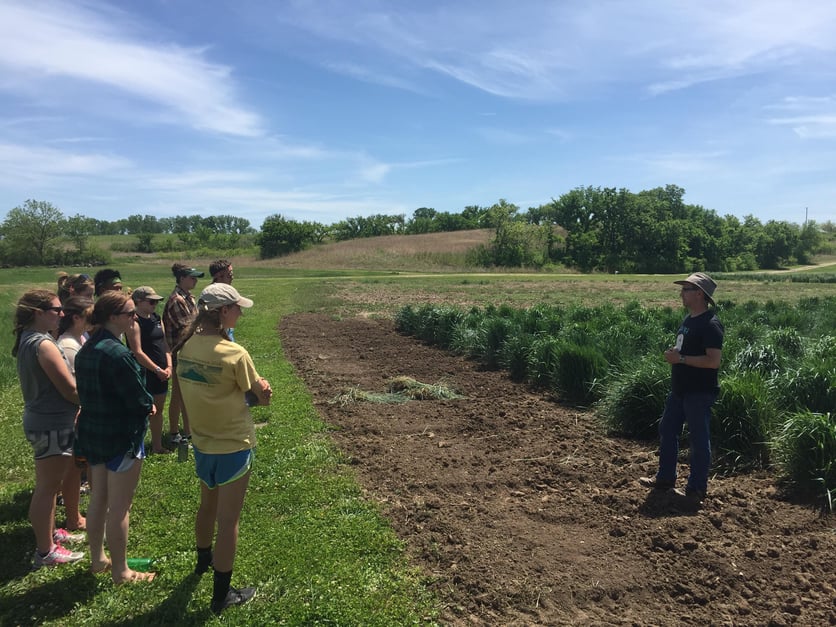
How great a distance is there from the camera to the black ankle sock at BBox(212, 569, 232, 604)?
11.0 ft

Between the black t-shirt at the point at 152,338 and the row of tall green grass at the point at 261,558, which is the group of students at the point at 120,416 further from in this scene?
the black t-shirt at the point at 152,338

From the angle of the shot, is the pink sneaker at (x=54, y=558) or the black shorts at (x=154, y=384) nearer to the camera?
the pink sneaker at (x=54, y=558)

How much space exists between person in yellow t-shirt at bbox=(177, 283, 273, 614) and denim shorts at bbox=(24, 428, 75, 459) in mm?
1338

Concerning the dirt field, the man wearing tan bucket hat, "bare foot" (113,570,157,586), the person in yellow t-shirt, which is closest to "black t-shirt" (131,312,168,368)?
the dirt field

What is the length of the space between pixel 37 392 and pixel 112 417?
0.87m

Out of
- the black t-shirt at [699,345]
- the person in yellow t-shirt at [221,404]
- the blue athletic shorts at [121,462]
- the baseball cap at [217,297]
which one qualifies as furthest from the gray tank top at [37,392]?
the black t-shirt at [699,345]

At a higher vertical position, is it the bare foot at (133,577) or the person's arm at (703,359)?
the person's arm at (703,359)

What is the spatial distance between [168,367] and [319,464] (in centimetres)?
191

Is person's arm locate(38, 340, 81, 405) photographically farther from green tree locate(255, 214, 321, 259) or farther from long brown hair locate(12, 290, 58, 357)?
green tree locate(255, 214, 321, 259)

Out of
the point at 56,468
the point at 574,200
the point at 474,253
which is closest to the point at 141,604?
the point at 56,468

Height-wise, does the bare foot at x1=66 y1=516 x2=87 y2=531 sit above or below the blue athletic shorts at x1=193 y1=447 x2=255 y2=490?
below

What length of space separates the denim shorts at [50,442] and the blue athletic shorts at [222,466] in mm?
1356

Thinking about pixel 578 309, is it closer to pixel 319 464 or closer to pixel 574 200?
pixel 319 464

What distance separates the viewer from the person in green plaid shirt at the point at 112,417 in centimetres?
343
